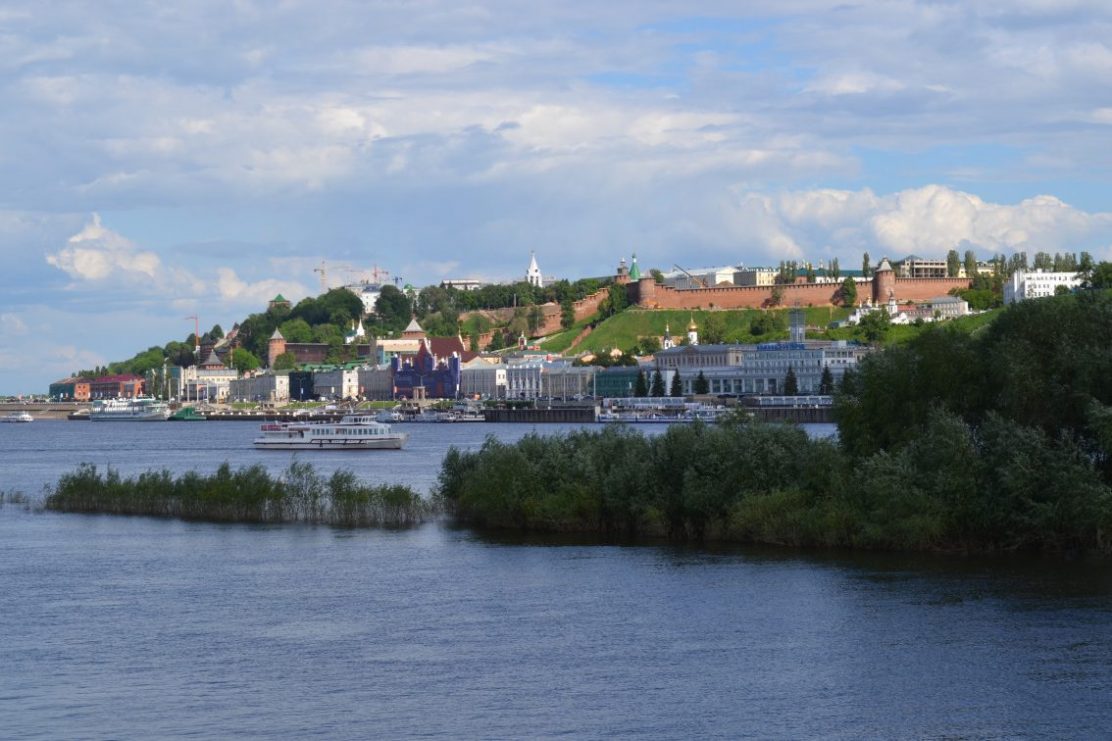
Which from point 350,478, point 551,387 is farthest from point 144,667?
point 551,387

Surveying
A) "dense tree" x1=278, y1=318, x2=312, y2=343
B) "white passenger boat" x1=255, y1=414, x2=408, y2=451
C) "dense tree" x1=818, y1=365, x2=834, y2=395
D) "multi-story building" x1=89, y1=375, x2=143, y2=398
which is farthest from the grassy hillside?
"white passenger boat" x1=255, y1=414, x2=408, y2=451

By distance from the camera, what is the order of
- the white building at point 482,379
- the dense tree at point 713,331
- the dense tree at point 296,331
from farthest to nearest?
the dense tree at point 296,331 → the dense tree at point 713,331 → the white building at point 482,379

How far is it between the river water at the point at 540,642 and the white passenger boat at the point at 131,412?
103 meters

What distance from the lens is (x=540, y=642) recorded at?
19969 mm

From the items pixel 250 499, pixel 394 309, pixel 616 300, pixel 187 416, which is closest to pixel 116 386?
pixel 394 309

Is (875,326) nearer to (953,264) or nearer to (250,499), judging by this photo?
(953,264)

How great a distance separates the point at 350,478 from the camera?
3419 centimetres

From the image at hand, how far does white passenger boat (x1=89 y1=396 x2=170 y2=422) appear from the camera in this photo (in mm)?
130325

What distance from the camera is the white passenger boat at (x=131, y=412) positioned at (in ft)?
428

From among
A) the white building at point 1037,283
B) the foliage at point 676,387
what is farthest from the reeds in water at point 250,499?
the white building at point 1037,283

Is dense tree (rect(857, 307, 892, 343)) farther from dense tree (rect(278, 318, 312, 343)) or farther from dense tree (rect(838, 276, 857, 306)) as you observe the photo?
dense tree (rect(278, 318, 312, 343))

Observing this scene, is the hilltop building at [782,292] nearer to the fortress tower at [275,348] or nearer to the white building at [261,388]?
the white building at [261,388]

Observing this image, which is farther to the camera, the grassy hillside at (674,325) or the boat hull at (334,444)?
the grassy hillside at (674,325)

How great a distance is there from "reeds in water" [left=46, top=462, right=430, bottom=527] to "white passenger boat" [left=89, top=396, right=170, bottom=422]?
313 ft
